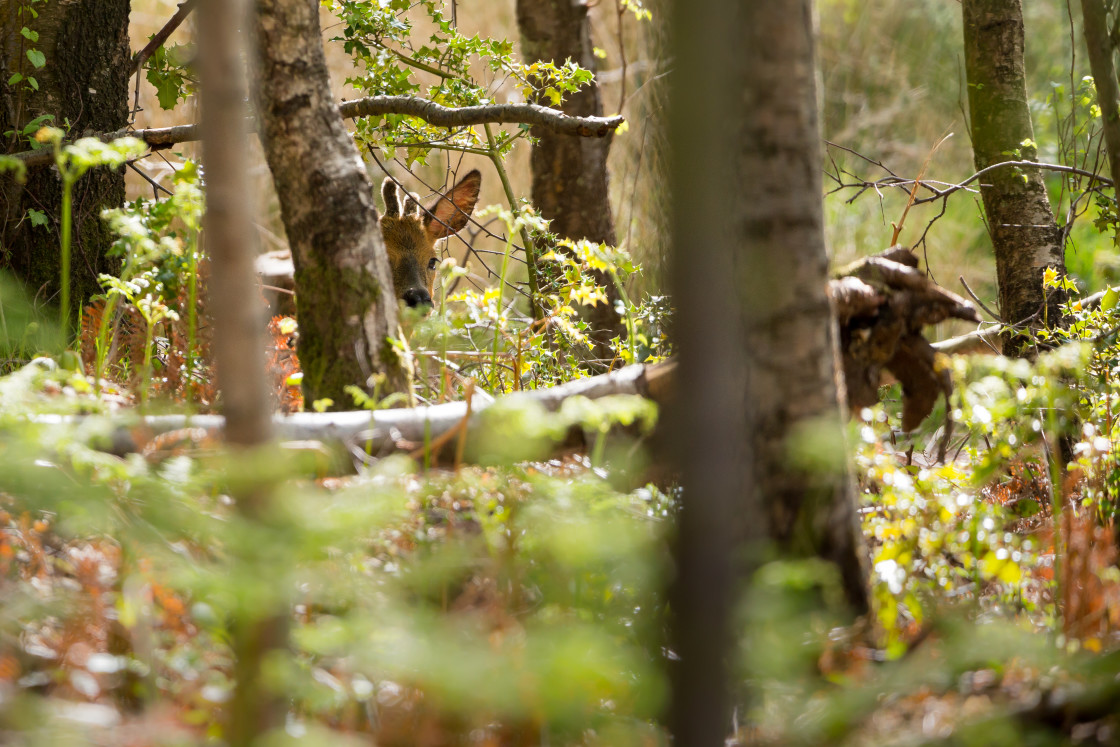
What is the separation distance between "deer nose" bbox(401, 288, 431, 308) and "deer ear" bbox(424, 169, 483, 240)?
422 millimetres

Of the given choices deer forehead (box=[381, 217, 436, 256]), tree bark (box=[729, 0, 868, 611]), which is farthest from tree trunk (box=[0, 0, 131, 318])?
tree bark (box=[729, 0, 868, 611])

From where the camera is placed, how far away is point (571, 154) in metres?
6.96

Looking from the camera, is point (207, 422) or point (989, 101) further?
point (989, 101)

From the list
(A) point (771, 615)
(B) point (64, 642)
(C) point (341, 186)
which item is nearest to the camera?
(A) point (771, 615)

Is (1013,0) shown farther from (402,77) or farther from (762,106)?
(762,106)

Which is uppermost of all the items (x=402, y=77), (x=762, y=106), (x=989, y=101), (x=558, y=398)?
(x=402, y=77)

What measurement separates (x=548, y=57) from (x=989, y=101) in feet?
11.3

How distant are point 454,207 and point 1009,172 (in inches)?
120

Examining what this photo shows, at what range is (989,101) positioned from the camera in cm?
456

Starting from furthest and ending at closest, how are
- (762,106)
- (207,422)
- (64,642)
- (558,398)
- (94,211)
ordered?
(94,211) → (558,398) → (207,422) → (762,106) → (64,642)

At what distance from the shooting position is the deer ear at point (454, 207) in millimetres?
5273

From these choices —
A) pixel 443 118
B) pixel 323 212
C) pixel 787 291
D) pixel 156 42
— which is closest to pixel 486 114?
pixel 443 118

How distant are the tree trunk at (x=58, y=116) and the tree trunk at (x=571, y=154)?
10.9ft

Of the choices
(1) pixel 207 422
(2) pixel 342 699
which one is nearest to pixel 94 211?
(1) pixel 207 422
